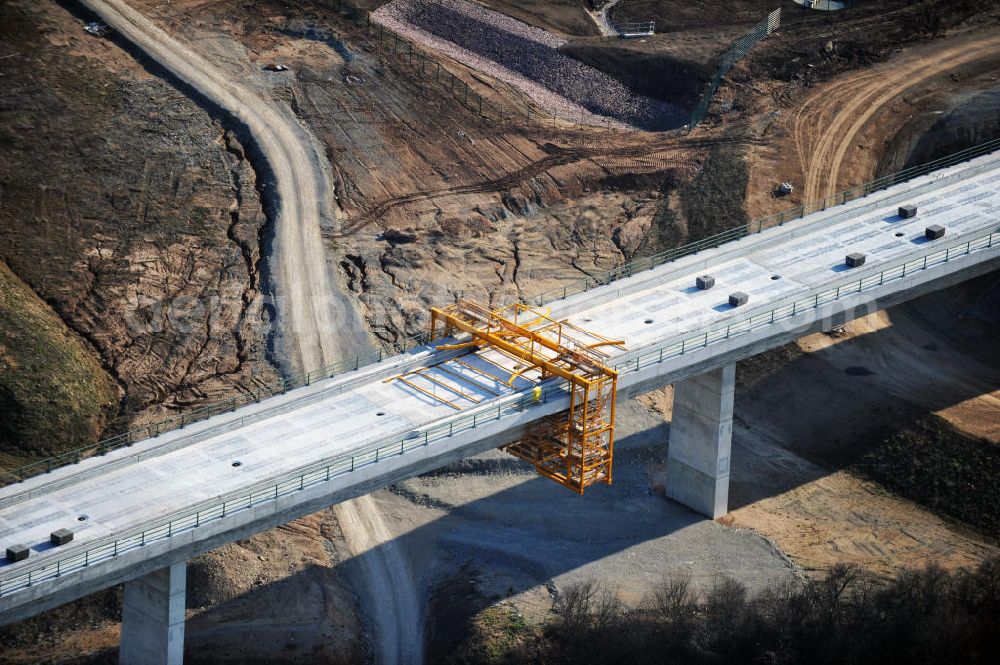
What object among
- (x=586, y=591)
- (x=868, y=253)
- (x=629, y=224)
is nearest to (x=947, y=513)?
(x=868, y=253)

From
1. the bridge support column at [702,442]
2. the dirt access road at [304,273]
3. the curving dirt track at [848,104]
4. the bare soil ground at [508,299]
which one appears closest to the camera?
the dirt access road at [304,273]

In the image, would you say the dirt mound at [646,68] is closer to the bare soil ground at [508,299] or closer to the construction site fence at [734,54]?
the construction site fence at [734,54]

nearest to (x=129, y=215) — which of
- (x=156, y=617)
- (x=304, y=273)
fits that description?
(x=304, y=273)

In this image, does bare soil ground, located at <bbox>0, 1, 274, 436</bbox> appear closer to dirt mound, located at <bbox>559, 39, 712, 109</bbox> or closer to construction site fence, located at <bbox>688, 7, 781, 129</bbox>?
dirt mound, located at <bbox>559, 39, 712, 109</bbox>

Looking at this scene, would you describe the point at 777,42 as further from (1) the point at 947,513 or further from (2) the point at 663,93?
(1) the point at 947,513

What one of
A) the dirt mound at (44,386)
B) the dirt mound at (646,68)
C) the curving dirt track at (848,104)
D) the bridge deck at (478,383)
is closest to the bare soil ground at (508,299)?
the curving dirt track at (848,104)

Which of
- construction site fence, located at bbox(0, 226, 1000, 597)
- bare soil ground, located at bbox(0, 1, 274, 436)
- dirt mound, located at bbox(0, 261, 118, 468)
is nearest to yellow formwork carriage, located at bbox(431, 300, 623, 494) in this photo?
construction site fence, located at bbox(0, 226, 1000, 597)
